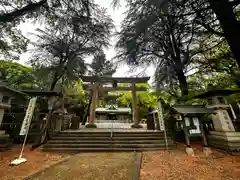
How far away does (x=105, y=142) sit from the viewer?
6270mm

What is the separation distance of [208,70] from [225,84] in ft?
5.02

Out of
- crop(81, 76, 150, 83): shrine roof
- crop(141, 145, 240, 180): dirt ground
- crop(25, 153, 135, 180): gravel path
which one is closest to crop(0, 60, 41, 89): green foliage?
crop(81, 76, 150, 83): shrine roof

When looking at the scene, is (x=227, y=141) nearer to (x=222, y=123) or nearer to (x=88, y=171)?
(x=222, y=123)

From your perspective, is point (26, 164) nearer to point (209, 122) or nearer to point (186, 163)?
point (186, 163)

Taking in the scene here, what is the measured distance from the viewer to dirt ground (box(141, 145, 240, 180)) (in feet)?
10.1

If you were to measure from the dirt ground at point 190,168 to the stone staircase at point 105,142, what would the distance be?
1.26 m

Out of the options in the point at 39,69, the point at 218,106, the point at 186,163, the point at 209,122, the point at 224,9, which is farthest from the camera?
the point at 39,69

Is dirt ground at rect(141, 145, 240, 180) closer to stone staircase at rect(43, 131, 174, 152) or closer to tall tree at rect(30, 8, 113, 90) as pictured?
stone staircase at rect(43, 131, 174, 152)

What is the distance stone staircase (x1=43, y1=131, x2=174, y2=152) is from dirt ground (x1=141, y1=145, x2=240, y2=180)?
1.26 m

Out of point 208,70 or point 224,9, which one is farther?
point 208,70

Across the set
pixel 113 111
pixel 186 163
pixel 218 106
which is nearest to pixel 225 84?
pixel 218 106

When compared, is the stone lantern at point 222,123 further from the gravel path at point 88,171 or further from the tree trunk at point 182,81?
the gravel path at point 88,171

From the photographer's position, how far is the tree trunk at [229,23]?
352 cm

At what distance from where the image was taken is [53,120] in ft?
24.5
